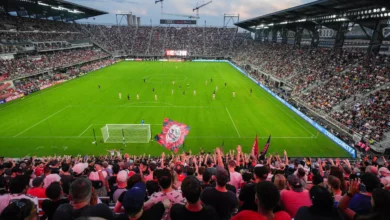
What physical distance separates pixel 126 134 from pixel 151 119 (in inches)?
228

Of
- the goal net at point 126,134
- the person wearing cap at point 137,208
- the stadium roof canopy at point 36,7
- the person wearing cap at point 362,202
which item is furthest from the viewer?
the stadium roof canopy at point 36,7

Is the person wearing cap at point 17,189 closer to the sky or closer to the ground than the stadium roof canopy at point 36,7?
closer to the ground

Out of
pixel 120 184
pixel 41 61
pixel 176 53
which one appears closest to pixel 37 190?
pixel 120 184

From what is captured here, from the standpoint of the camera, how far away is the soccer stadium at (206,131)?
14.1 ft

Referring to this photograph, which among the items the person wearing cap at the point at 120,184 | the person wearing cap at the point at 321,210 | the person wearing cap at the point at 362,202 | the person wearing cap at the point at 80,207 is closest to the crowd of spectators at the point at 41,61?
the person wearing cap at the point at 120,184

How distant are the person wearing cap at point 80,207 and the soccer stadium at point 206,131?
19mm

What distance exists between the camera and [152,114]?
31.5m

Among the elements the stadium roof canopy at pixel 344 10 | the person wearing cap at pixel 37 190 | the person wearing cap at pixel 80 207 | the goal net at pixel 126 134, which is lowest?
the goal net at pixel 126 134

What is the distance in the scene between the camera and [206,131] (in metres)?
26.7

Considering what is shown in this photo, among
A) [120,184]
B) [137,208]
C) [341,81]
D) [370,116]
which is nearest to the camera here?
[137,208]

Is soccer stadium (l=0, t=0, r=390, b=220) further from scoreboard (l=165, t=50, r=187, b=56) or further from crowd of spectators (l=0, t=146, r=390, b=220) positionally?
scoreboard (l=165, t=50, r=187, b=56)

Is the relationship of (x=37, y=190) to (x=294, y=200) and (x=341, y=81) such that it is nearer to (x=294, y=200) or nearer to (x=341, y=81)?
(x=294, y=200)

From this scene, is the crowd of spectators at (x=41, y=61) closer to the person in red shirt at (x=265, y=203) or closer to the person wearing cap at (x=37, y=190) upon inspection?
the person wearing cap at (x=37, y=190)

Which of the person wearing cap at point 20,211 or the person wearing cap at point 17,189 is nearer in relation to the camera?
the person wearing cap at point 20,211
